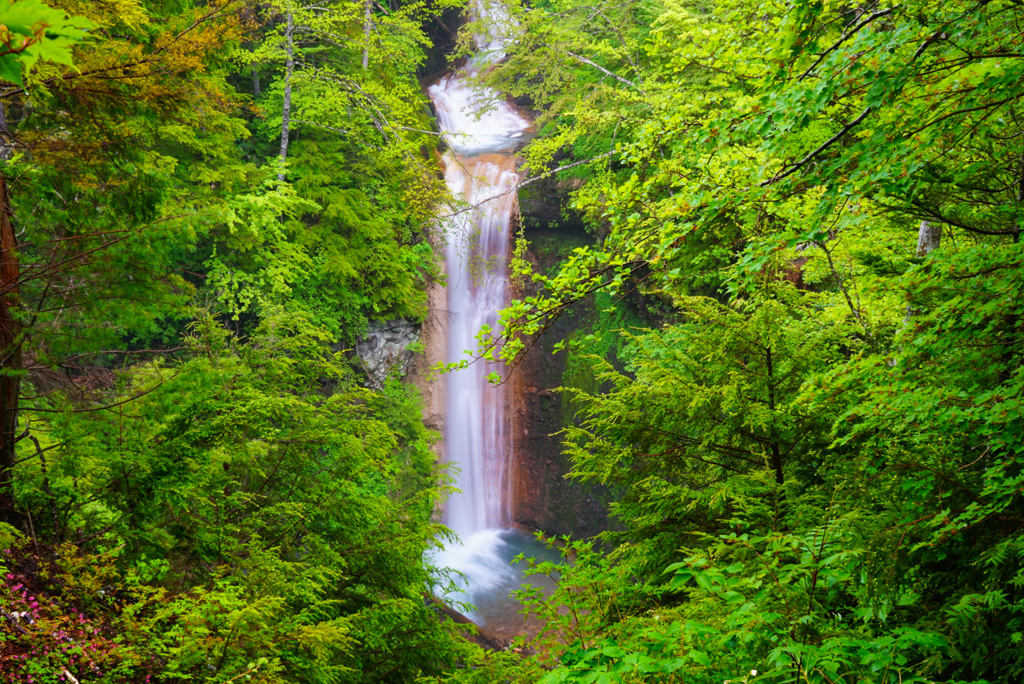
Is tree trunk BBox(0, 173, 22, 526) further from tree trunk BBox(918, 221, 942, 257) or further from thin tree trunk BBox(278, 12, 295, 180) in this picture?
thin tree trunk BBox(278, 12, 295, 180)

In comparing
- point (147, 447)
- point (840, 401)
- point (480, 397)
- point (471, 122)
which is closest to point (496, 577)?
point (480, 397)

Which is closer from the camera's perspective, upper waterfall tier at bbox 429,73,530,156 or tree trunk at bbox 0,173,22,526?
tree trunk at bbox 0,173,22,526

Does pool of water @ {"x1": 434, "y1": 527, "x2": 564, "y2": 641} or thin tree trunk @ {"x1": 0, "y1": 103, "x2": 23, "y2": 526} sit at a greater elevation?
thin tree trunk @ {"x1": 0, "y1": 103, "x2": 23, "y2": 526}

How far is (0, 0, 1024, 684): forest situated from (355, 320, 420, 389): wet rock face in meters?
7.98

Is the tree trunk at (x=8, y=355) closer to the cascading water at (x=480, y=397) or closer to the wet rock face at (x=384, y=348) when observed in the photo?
the wet rock face at (x=384, y=348)

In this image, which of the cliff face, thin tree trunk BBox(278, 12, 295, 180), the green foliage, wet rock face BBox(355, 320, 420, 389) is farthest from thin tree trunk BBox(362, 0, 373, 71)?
the green foliage

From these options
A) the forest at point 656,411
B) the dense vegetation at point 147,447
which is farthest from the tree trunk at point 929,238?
the dense vegetation at point 147,447

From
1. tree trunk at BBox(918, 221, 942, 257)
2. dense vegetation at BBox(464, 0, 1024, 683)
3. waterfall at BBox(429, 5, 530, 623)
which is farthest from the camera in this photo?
waterfall at BBox(429, 5, 530, 623)

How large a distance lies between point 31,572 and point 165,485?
0.76 metres

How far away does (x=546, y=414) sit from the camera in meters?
16.4

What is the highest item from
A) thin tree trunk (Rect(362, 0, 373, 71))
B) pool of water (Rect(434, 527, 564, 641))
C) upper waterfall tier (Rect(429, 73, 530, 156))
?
upper waterfall tier (Rect(429, 73, 530, 156))

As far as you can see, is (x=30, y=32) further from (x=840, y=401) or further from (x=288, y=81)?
(x=288, y=81)

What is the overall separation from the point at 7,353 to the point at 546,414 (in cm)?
1370

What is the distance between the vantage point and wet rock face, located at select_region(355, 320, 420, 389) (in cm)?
1470
